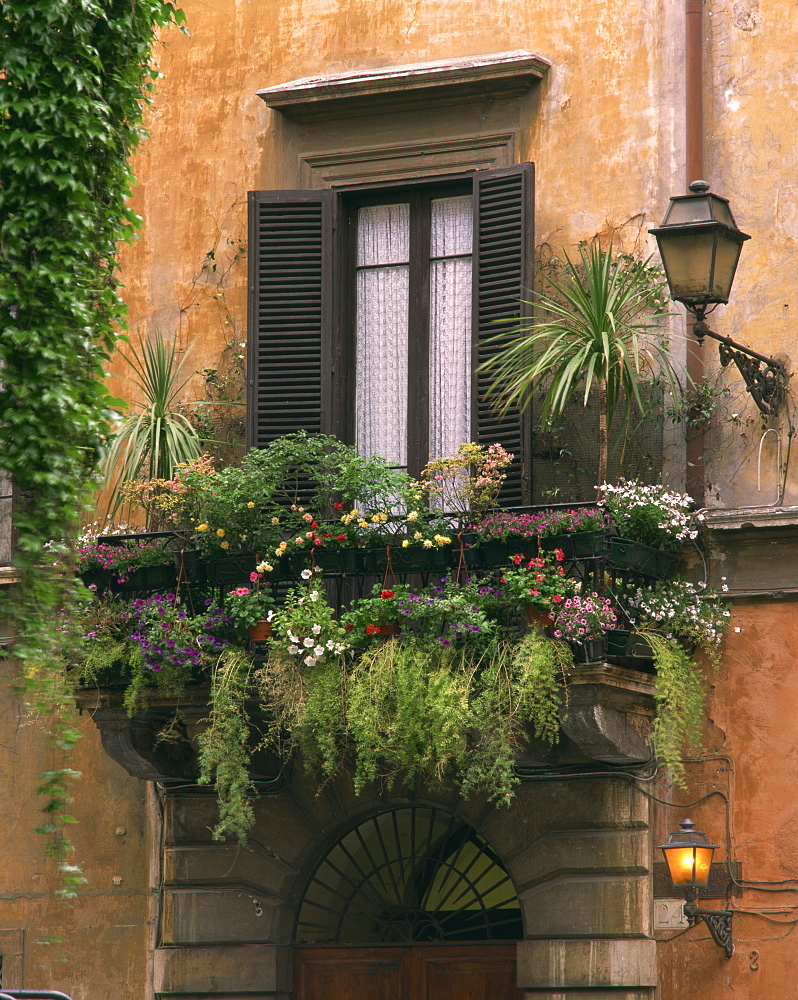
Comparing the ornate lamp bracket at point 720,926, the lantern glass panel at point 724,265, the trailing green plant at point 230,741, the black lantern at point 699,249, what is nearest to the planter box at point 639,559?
the black lantern at point 699,249

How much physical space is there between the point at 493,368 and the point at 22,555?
4.59m

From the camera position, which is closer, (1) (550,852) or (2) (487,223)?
(1) (550,852)

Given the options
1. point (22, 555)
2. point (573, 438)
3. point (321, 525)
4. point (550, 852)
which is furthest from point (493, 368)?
point (22, 555)

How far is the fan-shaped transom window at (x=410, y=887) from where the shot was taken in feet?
36.8

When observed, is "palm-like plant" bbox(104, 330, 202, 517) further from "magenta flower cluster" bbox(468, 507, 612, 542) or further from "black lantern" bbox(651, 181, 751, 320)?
"black lantern" bbox(651, 181, 751, 320)

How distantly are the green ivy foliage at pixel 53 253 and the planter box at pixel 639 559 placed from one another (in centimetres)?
346

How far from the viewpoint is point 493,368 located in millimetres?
11406

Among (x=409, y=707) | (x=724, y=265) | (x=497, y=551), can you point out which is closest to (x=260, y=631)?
(x=409, y=707)

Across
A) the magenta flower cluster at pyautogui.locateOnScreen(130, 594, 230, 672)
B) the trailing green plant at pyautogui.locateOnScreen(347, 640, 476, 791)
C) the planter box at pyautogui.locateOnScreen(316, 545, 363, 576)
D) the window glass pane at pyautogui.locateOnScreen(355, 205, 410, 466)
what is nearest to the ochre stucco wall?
the window glass pane at pyautogui.locateOnScreen(355, 205, 410, 466)

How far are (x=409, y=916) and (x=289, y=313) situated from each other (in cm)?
395

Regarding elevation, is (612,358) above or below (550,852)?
above

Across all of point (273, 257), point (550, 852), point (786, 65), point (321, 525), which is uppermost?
point (786, 65)

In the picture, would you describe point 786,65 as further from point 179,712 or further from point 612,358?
point 179,712

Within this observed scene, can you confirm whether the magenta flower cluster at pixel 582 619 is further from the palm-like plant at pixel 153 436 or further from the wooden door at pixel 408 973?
the palm-like plant at pixel 153 436
